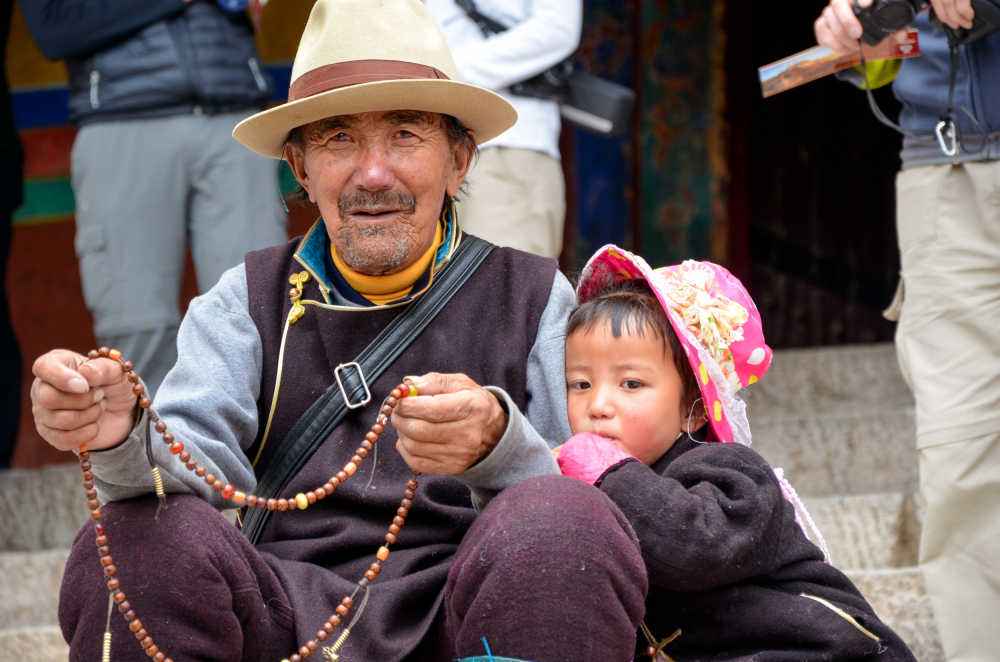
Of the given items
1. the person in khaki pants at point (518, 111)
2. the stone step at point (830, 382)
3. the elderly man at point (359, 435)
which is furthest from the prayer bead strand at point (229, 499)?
the stone step at point (830, 382)

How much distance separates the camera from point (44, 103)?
6.11 meters

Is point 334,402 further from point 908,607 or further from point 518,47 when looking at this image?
point 908,607

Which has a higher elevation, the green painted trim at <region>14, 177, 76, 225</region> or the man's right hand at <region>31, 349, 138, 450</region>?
the man's right hand at <region>31, 349, 138, 450</region>

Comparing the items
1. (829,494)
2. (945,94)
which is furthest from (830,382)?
(945,94)

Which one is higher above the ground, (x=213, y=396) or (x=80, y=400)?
(x=80, y=400)

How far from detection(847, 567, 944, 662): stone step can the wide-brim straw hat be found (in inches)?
66.0

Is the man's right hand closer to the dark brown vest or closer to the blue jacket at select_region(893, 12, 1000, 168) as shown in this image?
the dark brown vest

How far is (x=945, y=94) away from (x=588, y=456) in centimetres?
141

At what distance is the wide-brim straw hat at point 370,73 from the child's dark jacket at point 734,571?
78 cm

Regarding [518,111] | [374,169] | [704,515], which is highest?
[374,169]

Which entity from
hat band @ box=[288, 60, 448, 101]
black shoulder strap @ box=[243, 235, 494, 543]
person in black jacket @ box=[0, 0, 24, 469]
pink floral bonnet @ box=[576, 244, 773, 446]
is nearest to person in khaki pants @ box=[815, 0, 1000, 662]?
pink floral bonnet @ box=[576, 244, 773, 446]

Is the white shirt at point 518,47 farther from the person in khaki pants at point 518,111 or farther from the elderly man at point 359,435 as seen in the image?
the elderly man at point 359,435

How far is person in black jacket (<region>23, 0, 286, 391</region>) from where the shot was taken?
4.16m

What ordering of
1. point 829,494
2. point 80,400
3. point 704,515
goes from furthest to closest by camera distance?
1. point 829,494
2. point 704,515
3. point 80,400
